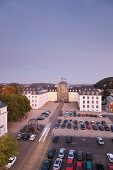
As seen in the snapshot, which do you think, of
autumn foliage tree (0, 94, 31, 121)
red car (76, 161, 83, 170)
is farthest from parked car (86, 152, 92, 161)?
autumn foliage tree (0, 94, 31, 121)

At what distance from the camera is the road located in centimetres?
2666

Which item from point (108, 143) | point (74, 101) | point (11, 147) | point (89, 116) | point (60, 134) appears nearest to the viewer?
point (11, 147)

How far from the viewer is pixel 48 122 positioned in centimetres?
5353

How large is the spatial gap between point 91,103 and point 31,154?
46054 mm

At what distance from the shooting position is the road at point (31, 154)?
26.7 meters

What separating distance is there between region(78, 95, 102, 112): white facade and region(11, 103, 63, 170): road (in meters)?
35.8

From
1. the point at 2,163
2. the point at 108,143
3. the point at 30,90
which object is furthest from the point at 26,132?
the point at 30,90

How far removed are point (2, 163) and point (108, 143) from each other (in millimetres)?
19972

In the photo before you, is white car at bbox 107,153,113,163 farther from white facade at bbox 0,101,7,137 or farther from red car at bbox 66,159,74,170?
white facade at bbox 0,101,7,137

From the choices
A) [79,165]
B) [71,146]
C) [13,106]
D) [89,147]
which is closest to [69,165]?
[79,165]

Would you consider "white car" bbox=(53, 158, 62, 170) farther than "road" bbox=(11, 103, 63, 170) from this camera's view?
No

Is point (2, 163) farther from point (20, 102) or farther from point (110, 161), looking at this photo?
point (20, 102)

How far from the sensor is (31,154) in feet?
101

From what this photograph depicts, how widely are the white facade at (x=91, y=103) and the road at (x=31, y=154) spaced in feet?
118
